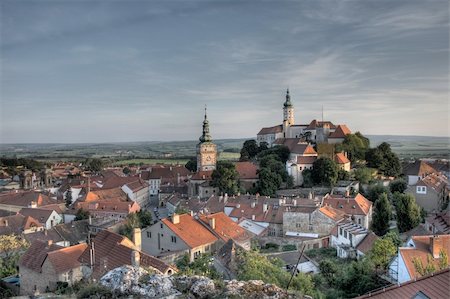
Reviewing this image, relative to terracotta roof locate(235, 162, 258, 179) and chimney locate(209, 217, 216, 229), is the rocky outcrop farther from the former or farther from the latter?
terracotta roof locate(235, 162, 258, 179)

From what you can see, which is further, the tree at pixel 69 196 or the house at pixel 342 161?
the tree at pixel 69 196

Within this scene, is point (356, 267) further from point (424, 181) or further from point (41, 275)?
point (424, 181)

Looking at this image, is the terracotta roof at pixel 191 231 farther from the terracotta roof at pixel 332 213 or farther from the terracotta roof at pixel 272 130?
the terracotta roof at pixel 272 130

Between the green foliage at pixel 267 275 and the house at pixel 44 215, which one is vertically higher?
the green foliage at pixel 267 275

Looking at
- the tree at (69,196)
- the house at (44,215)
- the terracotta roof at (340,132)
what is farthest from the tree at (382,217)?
the tree at (69,196)

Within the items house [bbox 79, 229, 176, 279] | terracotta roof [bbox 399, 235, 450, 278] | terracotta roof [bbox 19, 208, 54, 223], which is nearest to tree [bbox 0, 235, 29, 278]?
house [bbox 79, 229, 176, 279]
